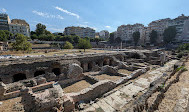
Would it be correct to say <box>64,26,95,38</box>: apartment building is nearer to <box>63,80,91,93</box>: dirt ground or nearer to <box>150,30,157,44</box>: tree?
<box>150,30,157,44</box>: tree

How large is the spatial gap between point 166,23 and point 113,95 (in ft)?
256

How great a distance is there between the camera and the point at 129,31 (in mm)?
78000

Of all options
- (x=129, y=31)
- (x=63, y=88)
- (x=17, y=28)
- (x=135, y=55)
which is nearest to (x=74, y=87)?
(x=63, y=88)

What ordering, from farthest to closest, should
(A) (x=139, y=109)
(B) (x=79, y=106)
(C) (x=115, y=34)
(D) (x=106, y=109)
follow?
1. (C) (x=115, y=34)
2. (B) (x=79, y=106)
3. (D) (x=106, y=109)
4. (A) (x=139, y=109)

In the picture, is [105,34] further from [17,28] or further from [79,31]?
[17,28]

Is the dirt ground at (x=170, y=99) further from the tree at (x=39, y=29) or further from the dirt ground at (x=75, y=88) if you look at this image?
the tree at (x=39, y=29)

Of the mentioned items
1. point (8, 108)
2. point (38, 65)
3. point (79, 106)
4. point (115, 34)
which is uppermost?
point (115, 34)

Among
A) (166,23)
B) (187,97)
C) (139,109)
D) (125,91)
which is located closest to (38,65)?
(125,91)

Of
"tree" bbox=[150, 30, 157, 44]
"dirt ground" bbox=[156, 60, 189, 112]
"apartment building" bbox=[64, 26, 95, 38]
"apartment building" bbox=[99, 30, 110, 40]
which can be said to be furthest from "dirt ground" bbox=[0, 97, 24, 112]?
"apartment building" bbox=[99, 30, 110, 40]

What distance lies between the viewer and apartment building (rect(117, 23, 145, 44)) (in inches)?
2830

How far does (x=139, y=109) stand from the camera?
4.24 metres

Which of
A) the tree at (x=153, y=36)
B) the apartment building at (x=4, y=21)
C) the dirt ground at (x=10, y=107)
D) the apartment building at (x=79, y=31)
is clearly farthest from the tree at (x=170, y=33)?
the apartment building at (x=4, y=21)

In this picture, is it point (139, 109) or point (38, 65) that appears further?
point (38, 65)

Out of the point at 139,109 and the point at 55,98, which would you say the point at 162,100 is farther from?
the point at 55,98
